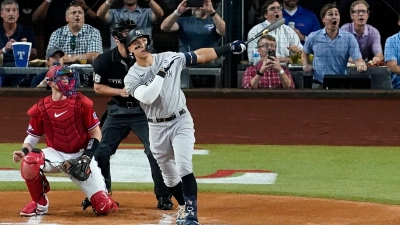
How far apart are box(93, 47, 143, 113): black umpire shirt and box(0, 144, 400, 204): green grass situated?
1189 millimetres

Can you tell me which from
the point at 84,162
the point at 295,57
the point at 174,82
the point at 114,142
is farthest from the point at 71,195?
the point at 295,57

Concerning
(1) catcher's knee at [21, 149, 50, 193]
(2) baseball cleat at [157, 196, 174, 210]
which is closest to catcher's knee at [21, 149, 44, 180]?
(1) catcher's knee at [21, 149, 50, 193]

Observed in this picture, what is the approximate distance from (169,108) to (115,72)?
4.27ft

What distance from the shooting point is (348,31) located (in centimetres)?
1134

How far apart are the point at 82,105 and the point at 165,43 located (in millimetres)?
4811

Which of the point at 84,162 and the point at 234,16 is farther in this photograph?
the point at 234,16

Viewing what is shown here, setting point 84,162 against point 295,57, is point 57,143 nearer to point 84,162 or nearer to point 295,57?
point 84,162

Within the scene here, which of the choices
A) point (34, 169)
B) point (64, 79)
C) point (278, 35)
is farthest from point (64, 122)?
point (278, 35)

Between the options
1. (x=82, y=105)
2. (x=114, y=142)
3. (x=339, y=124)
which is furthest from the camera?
(x=339, y=124)

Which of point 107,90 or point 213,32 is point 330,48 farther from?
A: point 107,90

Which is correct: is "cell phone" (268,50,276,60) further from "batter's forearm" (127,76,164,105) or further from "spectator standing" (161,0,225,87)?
"batter's forearm" (127,76,164,105)

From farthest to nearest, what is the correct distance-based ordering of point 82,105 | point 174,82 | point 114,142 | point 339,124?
point 339,124 → point 114,142 → point 82,105 → point 174,82

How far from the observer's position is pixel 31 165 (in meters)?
6.55

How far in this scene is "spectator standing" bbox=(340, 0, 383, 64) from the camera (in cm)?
1119
